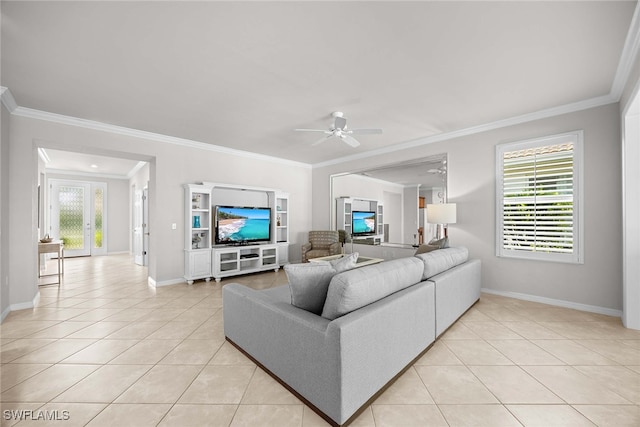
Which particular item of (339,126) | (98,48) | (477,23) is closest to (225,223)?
(339,126)

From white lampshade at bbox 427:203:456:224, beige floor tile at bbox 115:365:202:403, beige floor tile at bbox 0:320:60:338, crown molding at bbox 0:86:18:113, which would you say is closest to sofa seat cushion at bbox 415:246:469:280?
white lampshade at bbox 427:203:456:224

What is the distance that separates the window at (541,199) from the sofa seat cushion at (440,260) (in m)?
1.10

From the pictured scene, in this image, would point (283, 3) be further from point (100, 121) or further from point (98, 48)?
point (100, 121)

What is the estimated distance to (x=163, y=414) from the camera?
64.1 inches

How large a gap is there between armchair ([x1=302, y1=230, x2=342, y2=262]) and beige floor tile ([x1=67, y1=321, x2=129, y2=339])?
342 centimetres

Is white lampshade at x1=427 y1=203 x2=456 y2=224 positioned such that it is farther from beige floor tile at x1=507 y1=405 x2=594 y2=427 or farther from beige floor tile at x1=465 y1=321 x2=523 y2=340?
beige floor tile at x1=507 y1=405 x2=594 y2=427

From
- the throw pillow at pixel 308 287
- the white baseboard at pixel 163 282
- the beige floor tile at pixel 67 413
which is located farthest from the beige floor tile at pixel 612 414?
the white baseboard at pixel 163 282

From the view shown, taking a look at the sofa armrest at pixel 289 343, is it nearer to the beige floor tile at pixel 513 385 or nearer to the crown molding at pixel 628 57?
the beige floor tile at pixel 513 385

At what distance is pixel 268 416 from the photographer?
1.61 m

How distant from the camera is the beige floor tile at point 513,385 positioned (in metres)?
1.76

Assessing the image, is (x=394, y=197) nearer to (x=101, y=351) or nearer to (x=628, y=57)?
(x=628, y=57)

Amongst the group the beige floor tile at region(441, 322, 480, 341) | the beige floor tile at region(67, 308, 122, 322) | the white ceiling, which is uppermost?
the white ceiling

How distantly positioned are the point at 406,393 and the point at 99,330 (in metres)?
3.15

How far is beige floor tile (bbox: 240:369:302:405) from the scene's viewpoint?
5.70ft
